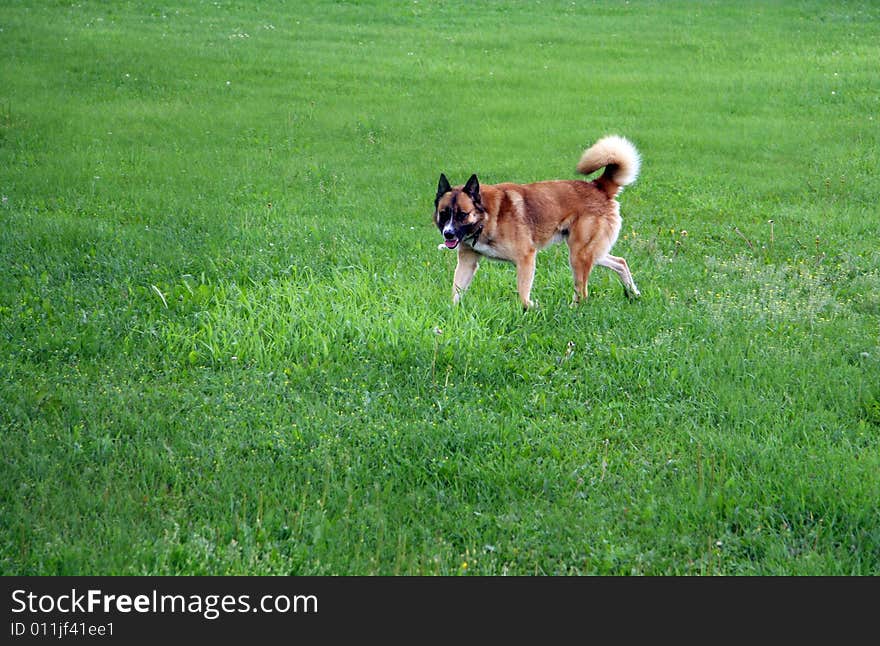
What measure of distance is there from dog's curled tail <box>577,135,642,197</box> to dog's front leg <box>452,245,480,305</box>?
48.9 inches

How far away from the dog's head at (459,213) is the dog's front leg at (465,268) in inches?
11.9

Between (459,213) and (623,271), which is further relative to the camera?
(623,271)

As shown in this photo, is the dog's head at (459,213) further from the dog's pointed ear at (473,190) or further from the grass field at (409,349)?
the grass field at (409,349)

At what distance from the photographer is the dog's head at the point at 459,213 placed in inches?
297

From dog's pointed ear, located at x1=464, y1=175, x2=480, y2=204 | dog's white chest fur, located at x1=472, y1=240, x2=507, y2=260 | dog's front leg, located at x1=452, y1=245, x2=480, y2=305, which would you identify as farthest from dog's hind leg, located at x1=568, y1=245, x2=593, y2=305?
dog's pointed ear, located at x1=464, y1=175, x2=480, y2=204

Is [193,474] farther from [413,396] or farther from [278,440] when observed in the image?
[413,396]

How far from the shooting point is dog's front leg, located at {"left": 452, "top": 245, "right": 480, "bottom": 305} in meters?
8.06

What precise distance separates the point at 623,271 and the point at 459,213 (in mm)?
1651

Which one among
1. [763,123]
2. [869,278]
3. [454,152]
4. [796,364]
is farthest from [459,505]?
[763,123]

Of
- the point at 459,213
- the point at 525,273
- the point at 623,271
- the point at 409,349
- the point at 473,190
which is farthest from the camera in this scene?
the point at 623,271

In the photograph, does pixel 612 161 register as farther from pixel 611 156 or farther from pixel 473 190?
pixel 473 190

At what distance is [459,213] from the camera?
7.57 metres

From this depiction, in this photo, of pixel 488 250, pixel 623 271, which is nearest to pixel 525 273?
pixel 488 250

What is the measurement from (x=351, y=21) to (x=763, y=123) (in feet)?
39.8
